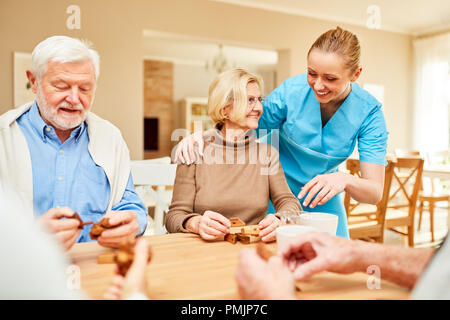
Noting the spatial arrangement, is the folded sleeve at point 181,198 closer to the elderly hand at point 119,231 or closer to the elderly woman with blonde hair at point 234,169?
the elderly woman with blonde hair at point 234,169

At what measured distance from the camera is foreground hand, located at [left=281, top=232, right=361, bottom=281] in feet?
2.14

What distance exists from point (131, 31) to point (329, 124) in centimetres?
334

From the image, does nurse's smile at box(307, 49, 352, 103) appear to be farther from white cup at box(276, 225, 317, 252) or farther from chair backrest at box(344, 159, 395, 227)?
chair backrest at box(344, 159, 395, 227)

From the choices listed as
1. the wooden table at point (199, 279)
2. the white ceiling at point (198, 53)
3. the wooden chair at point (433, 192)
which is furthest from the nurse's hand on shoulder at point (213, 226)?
the white ceiling at point (198, 53)

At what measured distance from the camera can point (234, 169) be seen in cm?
151

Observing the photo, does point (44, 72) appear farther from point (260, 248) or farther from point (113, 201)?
point (260, 248)

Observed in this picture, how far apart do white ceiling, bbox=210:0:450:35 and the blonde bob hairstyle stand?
366 cm

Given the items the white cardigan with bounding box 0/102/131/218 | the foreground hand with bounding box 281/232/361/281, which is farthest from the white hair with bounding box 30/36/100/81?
the foreground hand with bounding box 281/232/361/281

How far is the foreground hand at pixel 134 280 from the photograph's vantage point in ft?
1.62

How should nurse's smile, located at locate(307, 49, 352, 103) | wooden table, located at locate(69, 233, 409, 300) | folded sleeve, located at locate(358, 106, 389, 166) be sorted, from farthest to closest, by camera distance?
1. folded sleeve, located at locate(358, 106, 389, 166)
2. nurse's smile, located at locate(307, 49, 352, 103)
3. wooden table, located at locate(69, 233, 409, 300)

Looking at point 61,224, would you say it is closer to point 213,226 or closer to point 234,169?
point 213,226

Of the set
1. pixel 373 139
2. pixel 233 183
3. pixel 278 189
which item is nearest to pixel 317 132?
pixel 373 139

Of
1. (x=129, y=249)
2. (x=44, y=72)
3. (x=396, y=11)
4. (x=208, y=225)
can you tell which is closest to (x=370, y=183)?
(x=208, y=225)

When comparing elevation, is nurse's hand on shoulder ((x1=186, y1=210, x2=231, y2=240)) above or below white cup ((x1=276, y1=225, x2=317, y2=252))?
below
